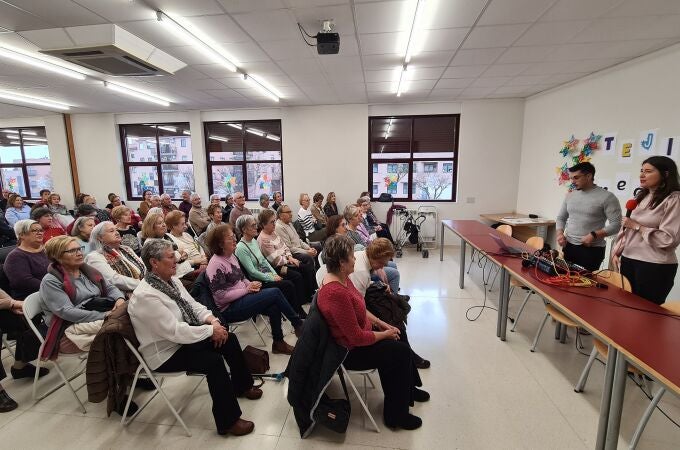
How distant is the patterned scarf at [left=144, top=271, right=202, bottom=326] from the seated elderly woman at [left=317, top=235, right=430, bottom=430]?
0.91m

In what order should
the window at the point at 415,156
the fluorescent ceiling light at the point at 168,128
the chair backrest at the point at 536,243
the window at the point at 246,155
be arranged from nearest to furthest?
the chair backrest at the point at 536,243 → the window at the point at 415,156 → the window at the point at 246,155 → the fluorescent ceiling light at the point at 168,128

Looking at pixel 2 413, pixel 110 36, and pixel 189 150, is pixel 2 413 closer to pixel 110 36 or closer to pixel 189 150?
pixel 110 36

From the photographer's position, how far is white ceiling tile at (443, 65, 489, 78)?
14.7ft

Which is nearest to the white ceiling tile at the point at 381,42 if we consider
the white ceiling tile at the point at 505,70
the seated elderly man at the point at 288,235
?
the white ceiling tile at the point at 505,70

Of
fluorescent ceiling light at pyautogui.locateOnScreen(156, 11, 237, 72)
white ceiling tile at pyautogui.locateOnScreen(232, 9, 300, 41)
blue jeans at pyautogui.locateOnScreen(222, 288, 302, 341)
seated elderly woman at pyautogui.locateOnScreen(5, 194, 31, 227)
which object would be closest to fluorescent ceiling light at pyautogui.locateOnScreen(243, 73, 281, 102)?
fluorescent ceiling light at pyautogui.locateOnScreen(156, 11, 237, 72)

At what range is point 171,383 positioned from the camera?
2.47 meters

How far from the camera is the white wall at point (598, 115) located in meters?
3.61

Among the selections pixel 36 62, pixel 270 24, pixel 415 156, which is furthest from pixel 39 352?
pixel 415 156

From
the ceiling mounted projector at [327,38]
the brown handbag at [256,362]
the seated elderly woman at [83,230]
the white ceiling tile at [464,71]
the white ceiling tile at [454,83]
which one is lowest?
the brown handbag at [256,362]

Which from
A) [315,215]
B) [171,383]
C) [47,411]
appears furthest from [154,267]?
[315,215]

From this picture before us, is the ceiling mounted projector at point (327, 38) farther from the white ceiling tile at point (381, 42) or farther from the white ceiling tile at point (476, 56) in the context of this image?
the white ceiling tile at point (476, 56)

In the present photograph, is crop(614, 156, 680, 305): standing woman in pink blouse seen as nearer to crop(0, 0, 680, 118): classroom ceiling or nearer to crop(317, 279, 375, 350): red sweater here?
crop(0, 0, 680, 118): classroom ceiling

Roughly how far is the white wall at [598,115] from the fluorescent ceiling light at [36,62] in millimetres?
7424

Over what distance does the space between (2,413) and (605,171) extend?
6.77 m
